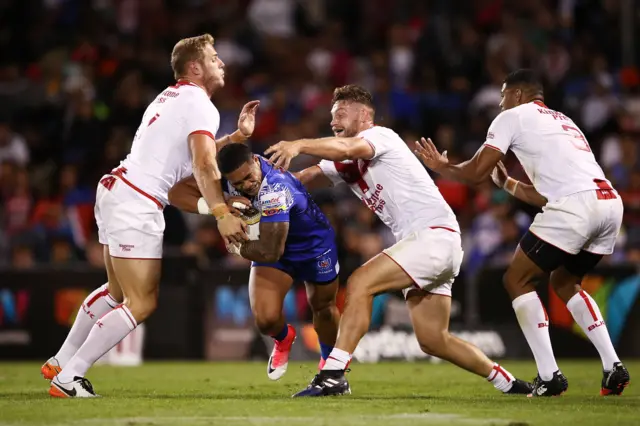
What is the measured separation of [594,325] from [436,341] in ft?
4.95

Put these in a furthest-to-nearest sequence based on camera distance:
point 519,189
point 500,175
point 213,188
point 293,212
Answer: point 500,175, point 519,189, point 293,212, point 213,188

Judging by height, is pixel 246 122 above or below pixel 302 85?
above

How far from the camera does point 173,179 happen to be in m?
8.77

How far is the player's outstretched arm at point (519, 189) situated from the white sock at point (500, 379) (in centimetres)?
155

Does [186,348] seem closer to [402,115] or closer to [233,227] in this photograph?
[402,115]

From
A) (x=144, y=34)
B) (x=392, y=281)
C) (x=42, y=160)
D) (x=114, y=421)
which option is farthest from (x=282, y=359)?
(x=144, y=34)

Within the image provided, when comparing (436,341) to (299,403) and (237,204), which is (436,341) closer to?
(299,403)

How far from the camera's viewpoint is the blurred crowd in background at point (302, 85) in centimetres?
1612

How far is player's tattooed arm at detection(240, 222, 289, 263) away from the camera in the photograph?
845 cm

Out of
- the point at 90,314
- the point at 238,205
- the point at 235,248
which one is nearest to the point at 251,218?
the point at 238,205

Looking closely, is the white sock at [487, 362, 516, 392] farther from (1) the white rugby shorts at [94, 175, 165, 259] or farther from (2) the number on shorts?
(1) the white rugby shorts at [94, 175, 165, 259]

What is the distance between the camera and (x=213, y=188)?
27.1 ft

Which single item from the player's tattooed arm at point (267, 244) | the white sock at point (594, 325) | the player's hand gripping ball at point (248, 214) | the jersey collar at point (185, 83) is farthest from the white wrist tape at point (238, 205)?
the white sock at point (594, 325)

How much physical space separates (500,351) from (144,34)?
982 cm
